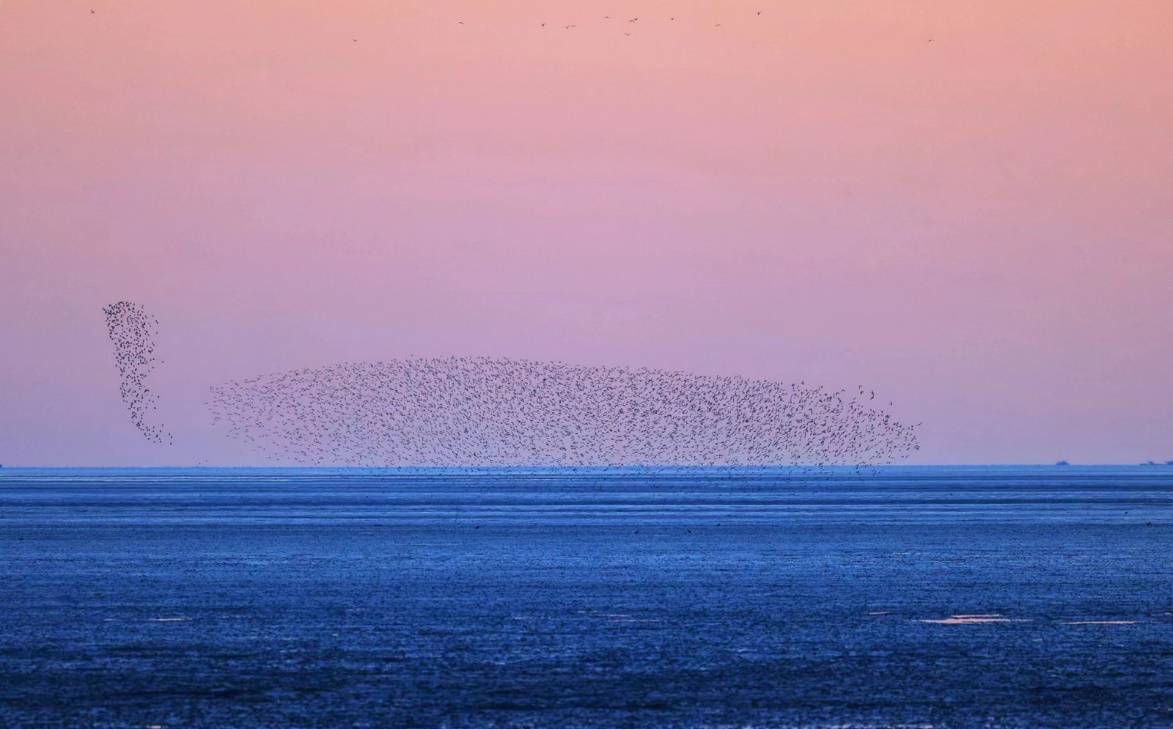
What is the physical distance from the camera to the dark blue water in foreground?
8484 mm

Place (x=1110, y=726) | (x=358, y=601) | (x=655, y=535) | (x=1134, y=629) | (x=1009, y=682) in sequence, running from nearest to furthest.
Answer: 1. (x=1110, y=726)
2. (x=1009, y=682)
3. (x=1134, y=629)
4. (x=358, y=601)
5. (x=655, y=535)

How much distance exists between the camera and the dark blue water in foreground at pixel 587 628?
27.8 feet

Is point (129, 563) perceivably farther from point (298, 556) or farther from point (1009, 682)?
point (1009, 682)

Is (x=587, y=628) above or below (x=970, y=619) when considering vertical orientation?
above

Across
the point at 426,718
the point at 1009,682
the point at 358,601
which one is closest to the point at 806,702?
the point at 1009,682

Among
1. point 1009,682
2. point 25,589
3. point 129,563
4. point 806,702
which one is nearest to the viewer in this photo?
point 806,702

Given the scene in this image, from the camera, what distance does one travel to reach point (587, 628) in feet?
39.1

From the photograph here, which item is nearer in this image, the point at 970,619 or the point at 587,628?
the point at 587,628

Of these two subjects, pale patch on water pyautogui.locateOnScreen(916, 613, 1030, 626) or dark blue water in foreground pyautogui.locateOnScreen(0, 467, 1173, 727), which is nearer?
dark blue water in foreground pyautogui.locateOnScreen(0, 467, 1173, 727)

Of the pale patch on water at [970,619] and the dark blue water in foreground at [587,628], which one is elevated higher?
the dark blue water in foreground at [587,628]

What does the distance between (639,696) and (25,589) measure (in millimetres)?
9344

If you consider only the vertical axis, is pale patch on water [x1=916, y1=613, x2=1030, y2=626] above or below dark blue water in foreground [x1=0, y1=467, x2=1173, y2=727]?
below

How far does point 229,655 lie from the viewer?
414 inches

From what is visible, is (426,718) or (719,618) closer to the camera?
(426,718)
